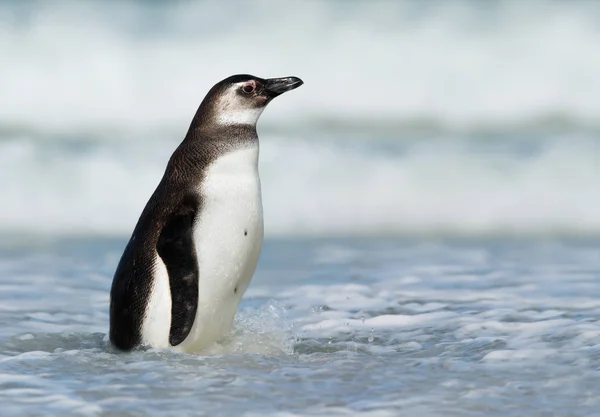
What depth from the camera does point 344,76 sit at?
14938 millimetres

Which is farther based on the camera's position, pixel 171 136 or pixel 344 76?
pixel 344 76

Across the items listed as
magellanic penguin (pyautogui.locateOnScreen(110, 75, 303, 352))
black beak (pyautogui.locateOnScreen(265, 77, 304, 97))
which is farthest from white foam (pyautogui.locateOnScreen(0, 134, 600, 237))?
magellanic penguin (pyautogui.locateOnScreen(110, 75, 303, 352))

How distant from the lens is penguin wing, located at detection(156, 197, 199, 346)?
416cm

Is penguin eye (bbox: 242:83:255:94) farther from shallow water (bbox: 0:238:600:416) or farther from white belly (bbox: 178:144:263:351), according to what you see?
shallow water (bbox: 0:238:600:416)

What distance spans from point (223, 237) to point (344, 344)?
0.66 metres

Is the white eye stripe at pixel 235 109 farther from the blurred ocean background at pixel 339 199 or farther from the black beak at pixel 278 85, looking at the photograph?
the blurred ocean background at pixel 339 199

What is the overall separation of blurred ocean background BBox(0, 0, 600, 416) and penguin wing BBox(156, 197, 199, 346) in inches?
5.6

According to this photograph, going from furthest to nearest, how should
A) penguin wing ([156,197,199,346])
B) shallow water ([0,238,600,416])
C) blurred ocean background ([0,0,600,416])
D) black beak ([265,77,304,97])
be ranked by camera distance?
1. black beak ([265,77,304,97])
2. penguin wing ([156,197,199,346])
3. blurred ocean background ([0,0,600,416])
4. shallow water ([0,238,600,416])

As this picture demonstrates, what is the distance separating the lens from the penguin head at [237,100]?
4.55 metres

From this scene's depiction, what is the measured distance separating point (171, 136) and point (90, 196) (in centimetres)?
274

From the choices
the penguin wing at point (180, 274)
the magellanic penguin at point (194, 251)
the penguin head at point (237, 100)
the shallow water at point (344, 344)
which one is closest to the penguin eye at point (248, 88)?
the penguin head at point (237, 100)

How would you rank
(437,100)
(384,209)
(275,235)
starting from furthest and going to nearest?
(437,100), (384,209), (275,235)

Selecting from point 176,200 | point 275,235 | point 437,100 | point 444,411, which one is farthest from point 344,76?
point 444,411

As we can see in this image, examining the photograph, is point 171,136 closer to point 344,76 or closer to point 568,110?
point 344,76
